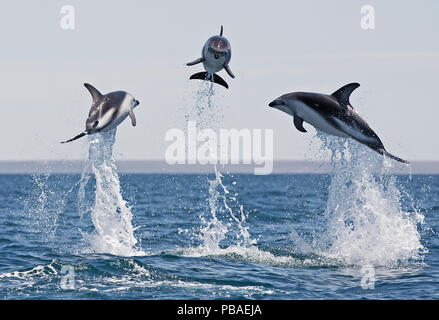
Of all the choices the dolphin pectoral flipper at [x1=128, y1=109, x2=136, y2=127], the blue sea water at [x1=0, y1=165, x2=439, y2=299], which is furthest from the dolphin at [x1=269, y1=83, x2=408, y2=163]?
the dolphin pectoral flipper at [x1=128, y1=109, x2=136, y2=127]

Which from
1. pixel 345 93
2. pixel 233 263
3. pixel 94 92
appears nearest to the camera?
pixel 345 93

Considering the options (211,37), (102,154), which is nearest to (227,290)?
(211,37)

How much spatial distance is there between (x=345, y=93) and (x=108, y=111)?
5.08 meters

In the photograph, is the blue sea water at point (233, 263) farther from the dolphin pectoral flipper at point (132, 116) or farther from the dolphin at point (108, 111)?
the dolphin at point (108, 111)

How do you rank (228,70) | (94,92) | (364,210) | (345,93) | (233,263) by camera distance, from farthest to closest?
(364,210) → (233,263) → (94,92) → (345,93) → (228,70)

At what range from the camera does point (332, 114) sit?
1538 cm

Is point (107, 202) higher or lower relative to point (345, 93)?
lower

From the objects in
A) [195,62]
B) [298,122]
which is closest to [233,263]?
[298,122]

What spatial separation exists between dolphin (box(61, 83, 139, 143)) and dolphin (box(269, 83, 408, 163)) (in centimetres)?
332

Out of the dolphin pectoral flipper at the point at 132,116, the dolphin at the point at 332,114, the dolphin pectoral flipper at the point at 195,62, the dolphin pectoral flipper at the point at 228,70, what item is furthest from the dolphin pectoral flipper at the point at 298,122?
the dolphin pectoral flipper at the point at 132,116

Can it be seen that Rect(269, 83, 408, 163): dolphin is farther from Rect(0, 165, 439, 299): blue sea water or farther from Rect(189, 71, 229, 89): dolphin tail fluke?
Rect(0, 165, 439, 299): blue sea water

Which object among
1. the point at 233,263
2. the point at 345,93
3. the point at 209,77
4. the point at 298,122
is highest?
the point at 209,77

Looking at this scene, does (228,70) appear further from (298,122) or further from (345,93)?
Result: (345,93)

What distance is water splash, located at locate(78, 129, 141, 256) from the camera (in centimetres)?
1930
